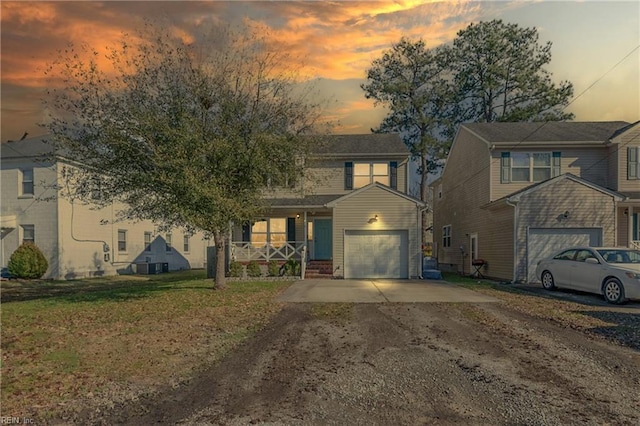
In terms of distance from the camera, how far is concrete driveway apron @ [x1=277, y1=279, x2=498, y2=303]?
13031mm

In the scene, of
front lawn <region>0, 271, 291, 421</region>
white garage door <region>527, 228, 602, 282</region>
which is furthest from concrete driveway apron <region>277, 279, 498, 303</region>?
white garage door <region>527, 228, 602, 282</region>

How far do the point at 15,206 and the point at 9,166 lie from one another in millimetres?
2162

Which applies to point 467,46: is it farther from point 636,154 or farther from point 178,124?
point 178,124

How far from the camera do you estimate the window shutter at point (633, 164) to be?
2028 centimetres

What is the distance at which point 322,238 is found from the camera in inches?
920

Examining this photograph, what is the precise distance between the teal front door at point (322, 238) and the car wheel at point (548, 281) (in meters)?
10.8

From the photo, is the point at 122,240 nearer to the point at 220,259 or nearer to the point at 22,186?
the point at 22,186

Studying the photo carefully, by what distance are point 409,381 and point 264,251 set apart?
16.9 m

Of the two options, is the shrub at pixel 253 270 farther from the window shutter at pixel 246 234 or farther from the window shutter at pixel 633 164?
the window shutter at pixel 633 164

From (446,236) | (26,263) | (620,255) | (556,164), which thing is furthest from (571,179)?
(26,263)

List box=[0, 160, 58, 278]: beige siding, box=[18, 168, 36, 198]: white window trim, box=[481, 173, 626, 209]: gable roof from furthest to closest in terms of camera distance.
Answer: box=[18, 168, 36, 198]: white window trim → box=[0, 160, 58, 278]: beige siding → box=[481, 173, 626, 209]: gable roof

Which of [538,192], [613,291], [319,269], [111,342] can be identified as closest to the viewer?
[111,342]

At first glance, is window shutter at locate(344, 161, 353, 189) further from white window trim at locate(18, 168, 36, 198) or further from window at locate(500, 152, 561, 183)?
white window trim at locate(18, 168, 36, 198)

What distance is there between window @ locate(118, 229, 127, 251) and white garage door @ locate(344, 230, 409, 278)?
15.0m
